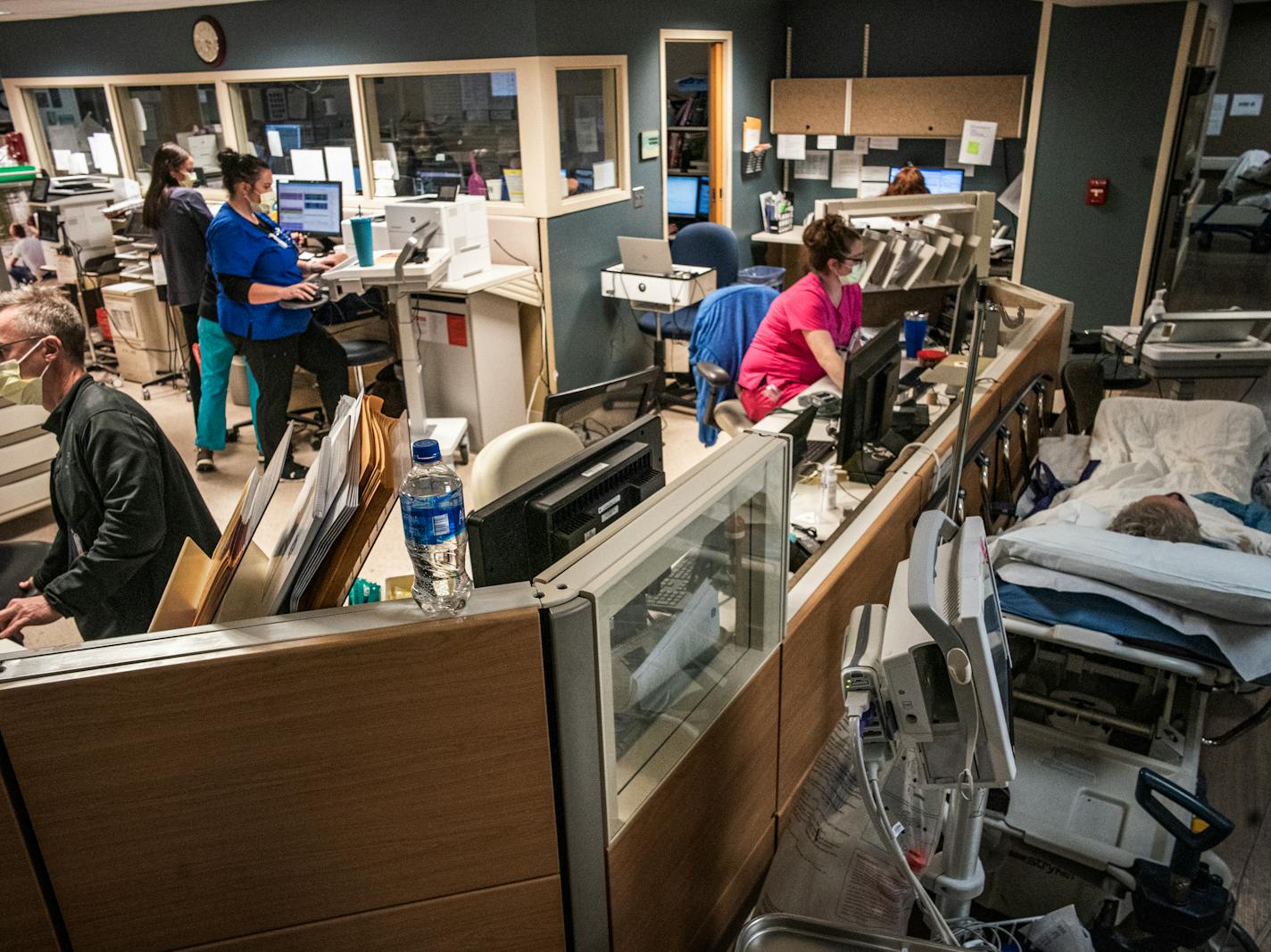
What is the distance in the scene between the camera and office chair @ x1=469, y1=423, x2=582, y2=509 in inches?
68.6

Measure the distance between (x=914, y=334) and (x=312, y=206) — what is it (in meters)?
3.46

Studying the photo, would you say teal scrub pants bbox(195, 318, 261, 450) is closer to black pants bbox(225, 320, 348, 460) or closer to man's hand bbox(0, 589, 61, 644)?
A: black pants bbox(225, 320, 348, 460)

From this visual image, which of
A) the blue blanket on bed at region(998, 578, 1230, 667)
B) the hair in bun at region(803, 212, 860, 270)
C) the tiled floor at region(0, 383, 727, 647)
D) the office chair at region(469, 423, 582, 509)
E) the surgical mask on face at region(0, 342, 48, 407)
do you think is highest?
the hair in bun at region(803, 212, 860, 270)

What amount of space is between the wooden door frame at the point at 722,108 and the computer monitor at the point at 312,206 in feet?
6.26

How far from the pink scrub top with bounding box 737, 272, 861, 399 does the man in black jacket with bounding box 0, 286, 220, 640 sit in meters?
2.03

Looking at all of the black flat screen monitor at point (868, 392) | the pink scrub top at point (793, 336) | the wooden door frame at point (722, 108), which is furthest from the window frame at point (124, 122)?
the black flat screen monitor at point (868, 392)

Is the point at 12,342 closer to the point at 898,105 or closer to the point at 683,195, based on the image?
the point at 683,195

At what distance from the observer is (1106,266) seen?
536 centimetres

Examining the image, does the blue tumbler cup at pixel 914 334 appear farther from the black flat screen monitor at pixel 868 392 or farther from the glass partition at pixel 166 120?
the glass partition at pixel 166 120

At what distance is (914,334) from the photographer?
3.82 m

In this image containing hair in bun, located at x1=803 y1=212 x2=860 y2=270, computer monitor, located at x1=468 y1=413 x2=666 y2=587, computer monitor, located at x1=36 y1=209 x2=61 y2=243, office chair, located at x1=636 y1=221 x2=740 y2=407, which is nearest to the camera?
computer monitor, located at x1=468 y1=413 x2=666 y2=587

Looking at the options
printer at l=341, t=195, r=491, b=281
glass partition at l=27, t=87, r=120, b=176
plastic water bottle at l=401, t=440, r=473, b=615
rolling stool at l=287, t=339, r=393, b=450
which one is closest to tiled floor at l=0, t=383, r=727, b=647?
rolling stool at l=287, t=339, r=393, b=450

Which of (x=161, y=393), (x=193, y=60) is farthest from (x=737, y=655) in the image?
(x=193, y=60)

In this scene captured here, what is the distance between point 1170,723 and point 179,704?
208cm
